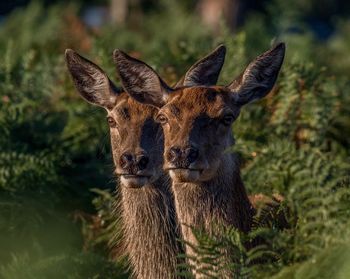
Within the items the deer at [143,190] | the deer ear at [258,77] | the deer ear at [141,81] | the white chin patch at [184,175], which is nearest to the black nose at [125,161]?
the deer at [143,190]

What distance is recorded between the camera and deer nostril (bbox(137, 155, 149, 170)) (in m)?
10.6

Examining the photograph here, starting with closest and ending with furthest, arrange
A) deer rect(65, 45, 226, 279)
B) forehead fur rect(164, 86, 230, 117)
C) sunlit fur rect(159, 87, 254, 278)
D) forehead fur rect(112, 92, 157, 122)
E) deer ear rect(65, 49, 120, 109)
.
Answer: sunlit fur rect(159, 87, 254, 278)
forehead fur rect(164, 86, 230, 117)
deer rect(65, 45, 226, 279)
forehead fur rect(112, 92, 157, 122)
deer ear rect(65, 49, 120, 109)

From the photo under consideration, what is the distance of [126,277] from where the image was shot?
1157 centimetres

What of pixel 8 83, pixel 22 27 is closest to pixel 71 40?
pixel 22 27

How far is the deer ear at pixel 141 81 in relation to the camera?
10.7 metres

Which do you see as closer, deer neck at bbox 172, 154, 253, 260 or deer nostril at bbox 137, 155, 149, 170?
deer neck at bbox 172, 154, 253, 260

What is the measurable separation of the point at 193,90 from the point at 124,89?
900 mm

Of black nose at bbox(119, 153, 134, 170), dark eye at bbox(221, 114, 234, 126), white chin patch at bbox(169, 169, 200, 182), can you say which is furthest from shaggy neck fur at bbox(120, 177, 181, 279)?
white chin patch at bbox(169, 169, 200, 182)

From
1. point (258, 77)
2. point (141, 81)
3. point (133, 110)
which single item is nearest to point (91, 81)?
point (133, 110)

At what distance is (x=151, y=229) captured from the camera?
1104cm

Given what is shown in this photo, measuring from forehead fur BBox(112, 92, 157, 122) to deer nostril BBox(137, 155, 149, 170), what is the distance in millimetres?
495

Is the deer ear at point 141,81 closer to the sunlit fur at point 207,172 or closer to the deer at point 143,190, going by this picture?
the deer at point 143,190

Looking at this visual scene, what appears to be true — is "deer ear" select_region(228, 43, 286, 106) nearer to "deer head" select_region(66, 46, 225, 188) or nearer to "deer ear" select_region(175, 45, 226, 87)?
"deer head" select_region(66, 46, 225, 188)

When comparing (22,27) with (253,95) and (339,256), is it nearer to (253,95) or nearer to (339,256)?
(253,95)
